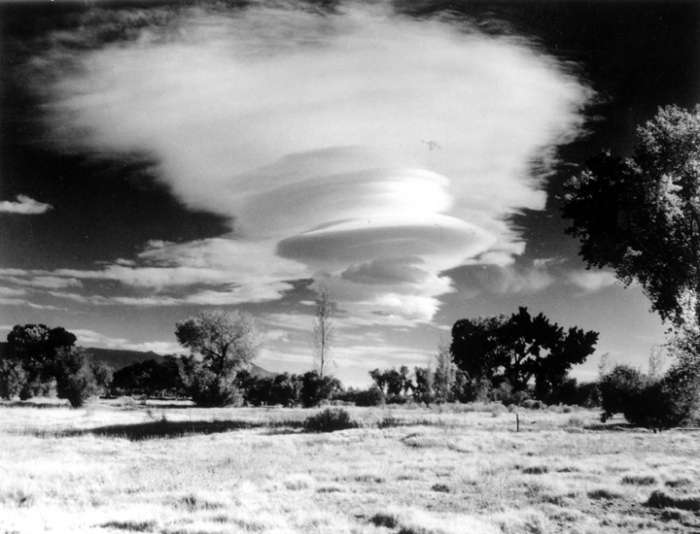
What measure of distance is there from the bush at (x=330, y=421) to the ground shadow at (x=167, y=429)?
3.14 ft

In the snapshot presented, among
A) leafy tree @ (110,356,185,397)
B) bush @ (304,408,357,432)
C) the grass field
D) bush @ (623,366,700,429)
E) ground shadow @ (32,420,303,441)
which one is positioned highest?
bush @ (623,366,700,429)

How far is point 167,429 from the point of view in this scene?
108 feet

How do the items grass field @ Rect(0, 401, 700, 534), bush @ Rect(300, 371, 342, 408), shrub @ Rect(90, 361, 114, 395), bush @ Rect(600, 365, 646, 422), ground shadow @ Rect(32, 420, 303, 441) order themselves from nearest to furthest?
grass field @ Rect(0, 401, 700, 534), ground shadow @ Rect(32, 420, 303, 441), bush @ Rect(600, 365, 646, 422), bush @ Rect(300, 371, 342, 408), shrub @ Rect(90, 361, 114, 395)

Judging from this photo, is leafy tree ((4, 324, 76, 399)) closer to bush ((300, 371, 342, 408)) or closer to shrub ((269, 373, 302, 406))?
shrub ((269, 373, 302, 406))

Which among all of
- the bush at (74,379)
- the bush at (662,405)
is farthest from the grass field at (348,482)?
the bush at (74,379)

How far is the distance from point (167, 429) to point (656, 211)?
30.0 meters

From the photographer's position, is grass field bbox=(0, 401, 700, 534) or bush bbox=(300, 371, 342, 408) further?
bush bbox=(300, 371, 342, 408)

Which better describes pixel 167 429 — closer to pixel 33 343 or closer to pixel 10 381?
pixel 10 381

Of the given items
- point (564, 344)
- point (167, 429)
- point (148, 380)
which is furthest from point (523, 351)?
point (148, 380)

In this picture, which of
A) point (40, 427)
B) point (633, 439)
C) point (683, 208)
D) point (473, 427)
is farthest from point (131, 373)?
point (683, 208)

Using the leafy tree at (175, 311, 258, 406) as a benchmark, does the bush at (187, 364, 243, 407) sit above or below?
below

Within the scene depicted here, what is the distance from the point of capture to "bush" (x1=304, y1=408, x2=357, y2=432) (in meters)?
36.2

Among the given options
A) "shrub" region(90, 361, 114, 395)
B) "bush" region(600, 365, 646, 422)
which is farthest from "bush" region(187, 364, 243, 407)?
"bush" region(600, 365, 646, 422)

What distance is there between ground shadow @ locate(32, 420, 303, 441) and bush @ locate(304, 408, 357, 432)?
0.96 m
